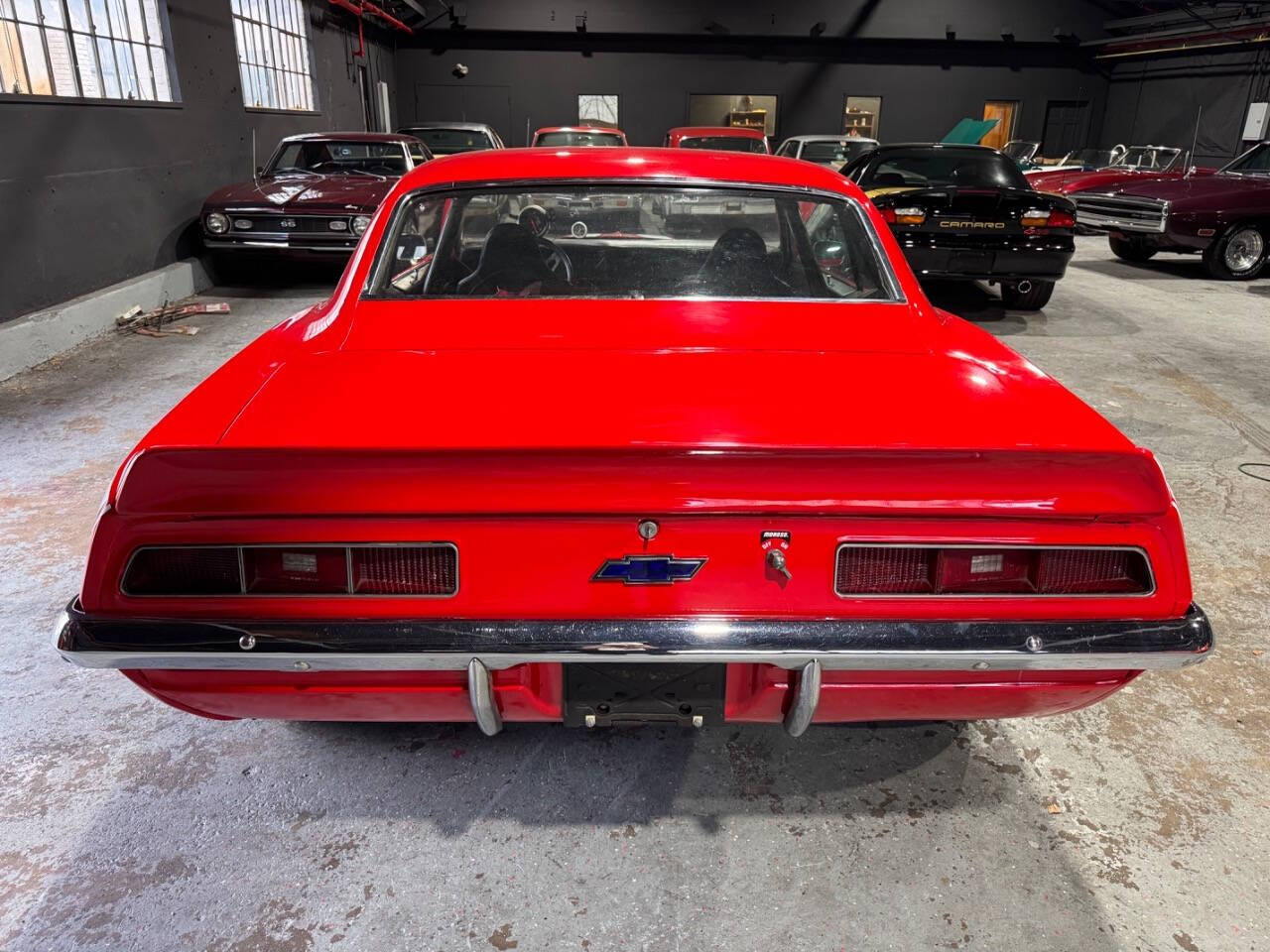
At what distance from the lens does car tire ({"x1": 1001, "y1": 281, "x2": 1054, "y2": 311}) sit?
7.52 metres

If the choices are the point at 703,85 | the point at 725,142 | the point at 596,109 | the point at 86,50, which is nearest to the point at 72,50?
the point at 86,50

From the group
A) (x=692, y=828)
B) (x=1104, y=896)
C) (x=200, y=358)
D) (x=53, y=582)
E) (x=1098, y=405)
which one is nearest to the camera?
(x=1104, y=896)

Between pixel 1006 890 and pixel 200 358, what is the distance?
587cm

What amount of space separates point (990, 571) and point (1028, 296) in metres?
6.91

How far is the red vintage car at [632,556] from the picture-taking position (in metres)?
1.45

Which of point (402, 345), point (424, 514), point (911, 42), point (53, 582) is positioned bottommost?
point (53, 582)

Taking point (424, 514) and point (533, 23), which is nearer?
point (424, 514)

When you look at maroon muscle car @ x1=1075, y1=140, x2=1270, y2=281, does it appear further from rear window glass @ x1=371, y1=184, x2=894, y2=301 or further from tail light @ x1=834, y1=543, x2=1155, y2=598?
tail light @ x1=834, y1=543, x2=1155, y2=598

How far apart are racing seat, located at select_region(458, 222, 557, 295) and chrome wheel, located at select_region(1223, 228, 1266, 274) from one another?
Answer: 1001cm

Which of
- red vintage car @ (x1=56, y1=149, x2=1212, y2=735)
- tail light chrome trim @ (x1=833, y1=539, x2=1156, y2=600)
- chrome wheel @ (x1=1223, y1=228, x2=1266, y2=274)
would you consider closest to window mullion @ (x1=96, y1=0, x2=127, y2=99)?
red vintage car @ (x1=56, y1=149, x2=1212, y2=735)

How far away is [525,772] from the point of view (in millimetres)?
2080

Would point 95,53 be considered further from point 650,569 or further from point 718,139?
point 650,569

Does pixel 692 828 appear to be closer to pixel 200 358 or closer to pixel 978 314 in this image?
pixel 200 358

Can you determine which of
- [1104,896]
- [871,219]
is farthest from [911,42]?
[1104,896]
